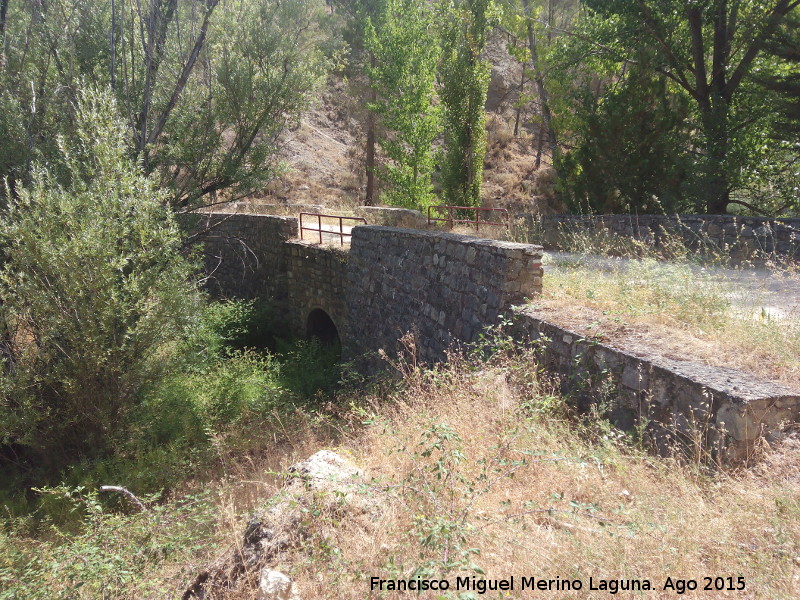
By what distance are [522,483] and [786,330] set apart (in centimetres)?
286

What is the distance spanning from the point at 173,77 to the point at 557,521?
11.3 m

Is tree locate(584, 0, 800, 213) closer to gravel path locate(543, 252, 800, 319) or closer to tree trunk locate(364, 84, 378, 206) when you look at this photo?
gravel path locate(543, 252, 800, 319)

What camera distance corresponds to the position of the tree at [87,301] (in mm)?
7105

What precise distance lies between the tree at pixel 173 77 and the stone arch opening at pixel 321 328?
132 inches

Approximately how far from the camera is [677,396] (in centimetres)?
396

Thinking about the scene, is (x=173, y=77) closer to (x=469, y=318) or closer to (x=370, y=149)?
(x=469, y=318)

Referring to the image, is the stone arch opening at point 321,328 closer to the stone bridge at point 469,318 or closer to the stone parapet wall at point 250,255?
the stone bridge at point 469,318

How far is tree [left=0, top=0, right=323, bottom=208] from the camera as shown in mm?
9602

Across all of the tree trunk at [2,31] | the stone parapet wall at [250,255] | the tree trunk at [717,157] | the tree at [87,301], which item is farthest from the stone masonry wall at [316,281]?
the tree trunk at [717,157]

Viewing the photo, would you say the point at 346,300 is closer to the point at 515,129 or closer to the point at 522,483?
the point at 522,483

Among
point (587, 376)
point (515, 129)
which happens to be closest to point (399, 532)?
point (587, 376)

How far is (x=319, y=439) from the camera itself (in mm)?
7207

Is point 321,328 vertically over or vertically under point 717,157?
under

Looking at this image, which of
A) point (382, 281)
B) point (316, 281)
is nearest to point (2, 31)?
point (316, 281)
